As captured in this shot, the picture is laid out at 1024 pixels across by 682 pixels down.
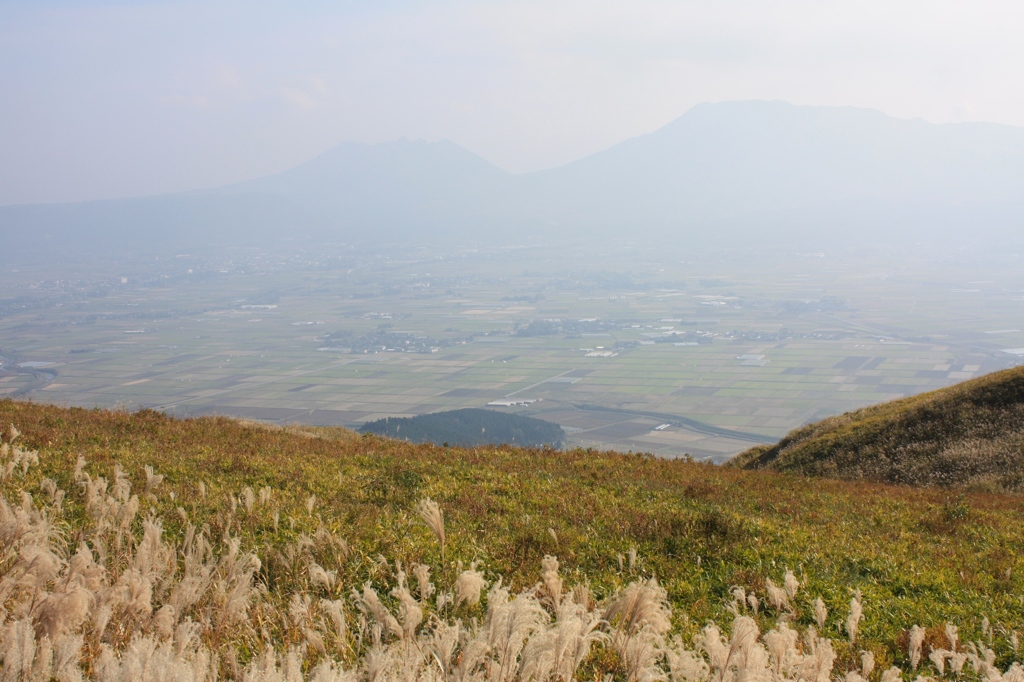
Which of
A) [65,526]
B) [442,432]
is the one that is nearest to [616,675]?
[65,526]

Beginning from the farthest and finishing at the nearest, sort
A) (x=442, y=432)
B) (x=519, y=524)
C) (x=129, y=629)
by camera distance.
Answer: (x=442, y=432)
(x=519, y=524)
(x=129, y=629)

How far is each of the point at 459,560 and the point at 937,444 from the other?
61.1 feet

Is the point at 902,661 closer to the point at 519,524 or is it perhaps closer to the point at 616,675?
the point at 616,675

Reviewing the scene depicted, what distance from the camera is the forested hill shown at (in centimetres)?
6231

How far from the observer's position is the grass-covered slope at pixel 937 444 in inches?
770

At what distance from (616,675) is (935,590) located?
17.5ft

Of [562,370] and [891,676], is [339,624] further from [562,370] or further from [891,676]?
[562,370]

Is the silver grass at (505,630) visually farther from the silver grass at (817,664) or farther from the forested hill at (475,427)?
the forested hill at (475,427)

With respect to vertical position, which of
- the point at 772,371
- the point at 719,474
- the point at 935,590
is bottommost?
the point at 772,371

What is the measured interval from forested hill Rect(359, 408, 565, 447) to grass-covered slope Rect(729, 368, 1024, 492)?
1396 inches

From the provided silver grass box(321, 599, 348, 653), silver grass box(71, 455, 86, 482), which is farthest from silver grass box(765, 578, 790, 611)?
silver grass box(71, 455, 86, 482)

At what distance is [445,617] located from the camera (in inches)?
277

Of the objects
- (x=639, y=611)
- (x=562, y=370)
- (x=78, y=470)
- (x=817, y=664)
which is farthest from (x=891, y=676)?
(x=562, y=370)

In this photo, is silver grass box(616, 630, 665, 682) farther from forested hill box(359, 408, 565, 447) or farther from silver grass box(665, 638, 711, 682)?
forested hill box(359, 408, 565, 447)
